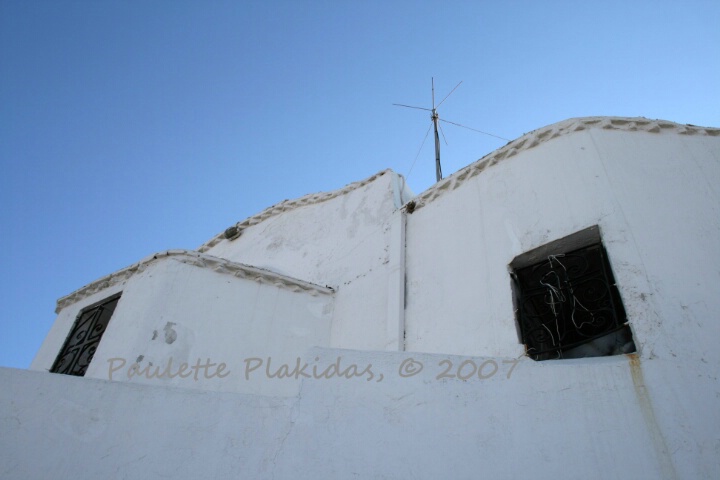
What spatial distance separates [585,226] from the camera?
5.36 metres

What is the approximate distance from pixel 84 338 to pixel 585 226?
6.38 metres

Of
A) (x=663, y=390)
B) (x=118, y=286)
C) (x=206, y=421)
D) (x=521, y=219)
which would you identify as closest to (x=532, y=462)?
(x=663, y=390)

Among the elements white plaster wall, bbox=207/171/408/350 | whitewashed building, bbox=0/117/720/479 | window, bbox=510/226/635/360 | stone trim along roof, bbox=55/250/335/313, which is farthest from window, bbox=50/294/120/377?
window, bbox=510/226/635/360

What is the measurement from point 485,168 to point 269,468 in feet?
15.0

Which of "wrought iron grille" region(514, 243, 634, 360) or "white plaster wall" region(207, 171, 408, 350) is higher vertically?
"white plaster wall" region(207, 171, 408, 350)

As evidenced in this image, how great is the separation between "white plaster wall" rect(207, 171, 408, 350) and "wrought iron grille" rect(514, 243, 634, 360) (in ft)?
5.06

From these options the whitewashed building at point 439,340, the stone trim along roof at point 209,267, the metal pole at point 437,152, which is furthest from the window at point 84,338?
the metal pole at point 437,152

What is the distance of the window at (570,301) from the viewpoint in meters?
4.94

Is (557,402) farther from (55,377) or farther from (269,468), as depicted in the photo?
(55,377)

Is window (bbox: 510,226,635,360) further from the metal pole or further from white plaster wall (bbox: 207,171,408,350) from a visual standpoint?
the metal pole

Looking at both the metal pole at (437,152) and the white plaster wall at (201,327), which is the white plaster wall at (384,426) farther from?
the metal pole at (437,152)

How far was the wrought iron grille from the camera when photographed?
497 cm

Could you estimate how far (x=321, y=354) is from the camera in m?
Answer: 4.14

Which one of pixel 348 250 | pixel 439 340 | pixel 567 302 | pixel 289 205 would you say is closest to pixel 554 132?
pixel 567 302
